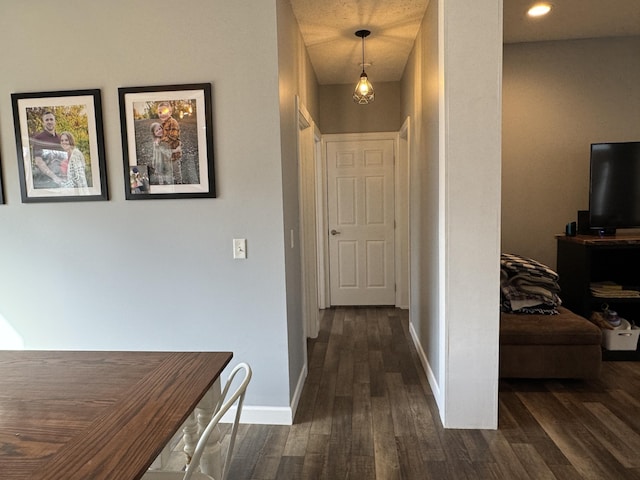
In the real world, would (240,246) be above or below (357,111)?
below

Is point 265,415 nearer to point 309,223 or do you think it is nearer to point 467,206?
point 467,206

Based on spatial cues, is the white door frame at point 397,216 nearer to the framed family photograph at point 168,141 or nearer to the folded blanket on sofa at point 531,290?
the folded blanket on sofa at point 531,290

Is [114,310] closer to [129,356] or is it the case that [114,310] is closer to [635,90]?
[129,356]

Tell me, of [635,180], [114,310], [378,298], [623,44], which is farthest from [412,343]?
[623,44]

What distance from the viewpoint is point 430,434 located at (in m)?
2.19

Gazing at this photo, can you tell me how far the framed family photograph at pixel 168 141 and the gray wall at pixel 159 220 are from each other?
0.06 meters

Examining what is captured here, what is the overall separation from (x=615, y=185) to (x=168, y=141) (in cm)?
324

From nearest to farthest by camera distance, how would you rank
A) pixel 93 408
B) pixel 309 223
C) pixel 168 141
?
1. pixel 93 408
2. pixel 168 141
3. pixel 309 223

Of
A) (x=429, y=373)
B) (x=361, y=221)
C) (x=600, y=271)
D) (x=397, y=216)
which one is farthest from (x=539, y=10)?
(x=429, y=373)

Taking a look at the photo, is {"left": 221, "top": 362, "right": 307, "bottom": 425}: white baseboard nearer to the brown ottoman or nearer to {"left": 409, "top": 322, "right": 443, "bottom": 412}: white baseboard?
{"left": 409, "top": 322, "right": 443, "bottom": 412}: white baseboard

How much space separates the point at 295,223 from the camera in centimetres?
271

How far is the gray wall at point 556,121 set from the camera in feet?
11.4

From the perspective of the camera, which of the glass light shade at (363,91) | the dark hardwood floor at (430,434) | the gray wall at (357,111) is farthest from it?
the gray wall at (357,111)

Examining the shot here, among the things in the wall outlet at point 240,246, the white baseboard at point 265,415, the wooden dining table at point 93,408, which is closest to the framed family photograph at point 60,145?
the wall outlet at point 240,246
